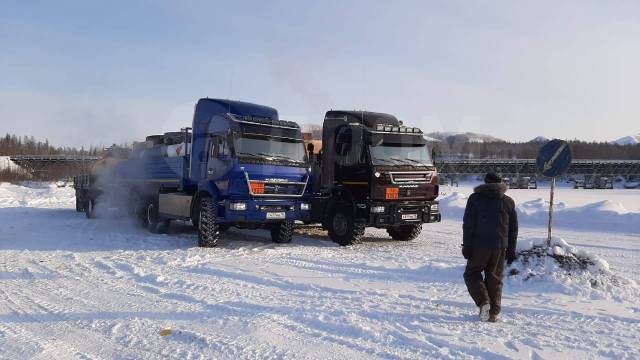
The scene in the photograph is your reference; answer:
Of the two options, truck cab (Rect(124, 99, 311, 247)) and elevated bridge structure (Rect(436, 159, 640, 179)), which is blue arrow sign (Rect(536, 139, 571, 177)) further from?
elevated bridge structure (Rect(436, 159, 640, 179))

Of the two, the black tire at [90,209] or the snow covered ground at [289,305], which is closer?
the snow covered ground at [289,305]

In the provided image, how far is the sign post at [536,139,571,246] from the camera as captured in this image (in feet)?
31.3

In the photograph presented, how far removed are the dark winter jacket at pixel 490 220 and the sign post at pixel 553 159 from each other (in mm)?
3913

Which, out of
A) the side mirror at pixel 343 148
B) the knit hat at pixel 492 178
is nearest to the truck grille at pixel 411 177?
the side mirror at pixel 343 148

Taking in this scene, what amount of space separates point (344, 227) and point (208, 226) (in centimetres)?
337

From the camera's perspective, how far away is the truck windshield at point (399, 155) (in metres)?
12.8

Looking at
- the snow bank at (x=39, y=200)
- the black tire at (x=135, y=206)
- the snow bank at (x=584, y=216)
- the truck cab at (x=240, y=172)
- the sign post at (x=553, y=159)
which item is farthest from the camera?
the snow bank at (x=39, y=200)

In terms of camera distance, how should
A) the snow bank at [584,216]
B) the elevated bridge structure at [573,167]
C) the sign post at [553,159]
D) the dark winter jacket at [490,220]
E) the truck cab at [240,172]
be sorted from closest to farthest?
1. the dark winter jacket at [490,220]
2. the sign post at [553,159]
3. the truck cab at [240,172]
4. the snow bank at [584,216]
5. the elevated bridge structure at [573,167]

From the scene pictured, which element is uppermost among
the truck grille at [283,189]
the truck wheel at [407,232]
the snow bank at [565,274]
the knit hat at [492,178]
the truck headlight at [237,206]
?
the knit hat at [492,178]

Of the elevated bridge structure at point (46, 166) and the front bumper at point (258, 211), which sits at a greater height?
the front bumper at point (258, 211)

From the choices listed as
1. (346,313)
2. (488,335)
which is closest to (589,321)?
(488,335)

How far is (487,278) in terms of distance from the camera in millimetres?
6148

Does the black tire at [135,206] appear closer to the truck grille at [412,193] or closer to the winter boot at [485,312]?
the truck grille at [412,193]

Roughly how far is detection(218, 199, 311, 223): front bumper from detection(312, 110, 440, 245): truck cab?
52.2 inches
